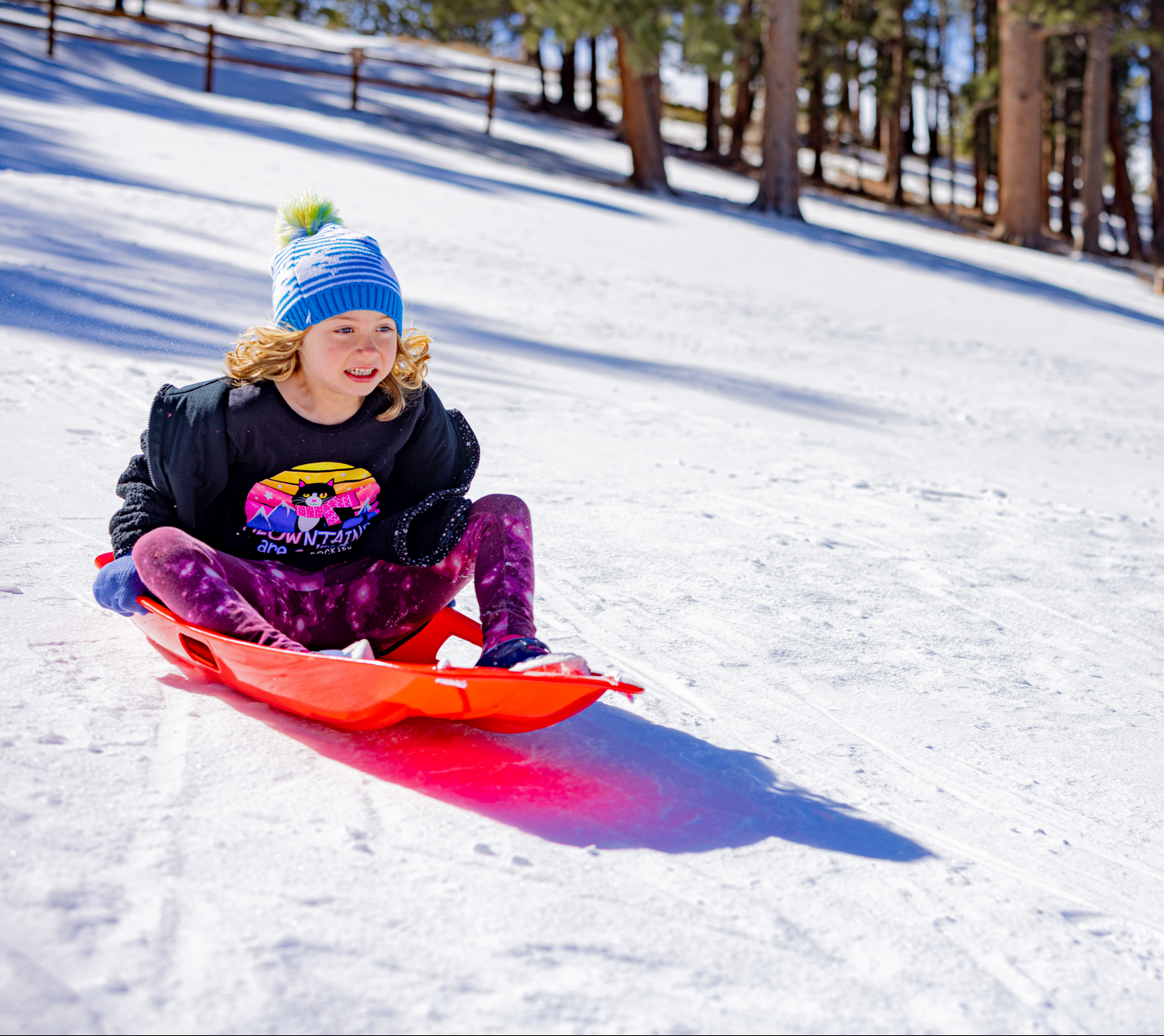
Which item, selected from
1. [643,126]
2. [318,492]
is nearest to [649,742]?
[318,492]

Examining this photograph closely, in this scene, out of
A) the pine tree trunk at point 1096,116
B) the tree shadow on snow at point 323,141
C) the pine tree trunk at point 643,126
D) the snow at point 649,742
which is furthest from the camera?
the pine tree trunk at point 1096,116

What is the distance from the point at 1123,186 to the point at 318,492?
26.9 m

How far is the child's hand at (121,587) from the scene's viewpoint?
2434 millimetres

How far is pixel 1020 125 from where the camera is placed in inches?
726

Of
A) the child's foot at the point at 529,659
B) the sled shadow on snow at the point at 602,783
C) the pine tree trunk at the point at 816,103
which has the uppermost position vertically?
the pine tree trunk at the point at 816,103

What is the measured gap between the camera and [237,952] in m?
1.59

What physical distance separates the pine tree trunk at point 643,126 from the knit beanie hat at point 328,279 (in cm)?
1443

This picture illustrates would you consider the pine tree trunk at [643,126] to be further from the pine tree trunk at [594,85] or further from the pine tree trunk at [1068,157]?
the pine tree trunk at [1068,157]

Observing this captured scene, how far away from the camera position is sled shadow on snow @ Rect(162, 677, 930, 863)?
207 cm

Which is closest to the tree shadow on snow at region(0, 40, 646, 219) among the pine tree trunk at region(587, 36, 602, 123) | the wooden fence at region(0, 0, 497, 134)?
the wooden fence at region(0, 0, 497, 134)

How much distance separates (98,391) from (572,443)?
1.85 metres

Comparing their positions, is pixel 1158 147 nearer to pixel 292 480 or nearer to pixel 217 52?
pixel 217 52

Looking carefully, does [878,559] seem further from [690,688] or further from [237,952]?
[237,952]

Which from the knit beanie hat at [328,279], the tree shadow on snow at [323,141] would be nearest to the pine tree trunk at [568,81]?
Result: the tree shadow on snow at [323,141]
